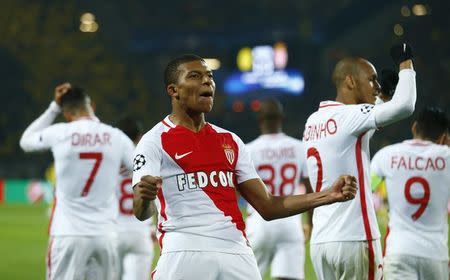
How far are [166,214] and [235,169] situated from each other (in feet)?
1.73

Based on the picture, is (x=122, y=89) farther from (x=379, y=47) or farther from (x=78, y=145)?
(x=78, y=145)

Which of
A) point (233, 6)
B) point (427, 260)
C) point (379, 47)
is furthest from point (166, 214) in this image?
point (233, 6)

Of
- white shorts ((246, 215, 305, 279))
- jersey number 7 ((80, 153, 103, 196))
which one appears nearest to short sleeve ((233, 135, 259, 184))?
jersey number 7 ((80, 153, 103, 196))

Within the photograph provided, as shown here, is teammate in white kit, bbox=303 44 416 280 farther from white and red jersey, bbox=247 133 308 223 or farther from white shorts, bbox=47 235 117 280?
white and red jersey, bbox=247 133 308 223

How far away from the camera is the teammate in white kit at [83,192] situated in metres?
8.53

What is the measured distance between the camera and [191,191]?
216 inches

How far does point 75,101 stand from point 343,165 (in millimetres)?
3119

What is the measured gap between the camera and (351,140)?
6.75 m

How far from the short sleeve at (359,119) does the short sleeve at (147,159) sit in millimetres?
1686

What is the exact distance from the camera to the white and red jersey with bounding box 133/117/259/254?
215 inches

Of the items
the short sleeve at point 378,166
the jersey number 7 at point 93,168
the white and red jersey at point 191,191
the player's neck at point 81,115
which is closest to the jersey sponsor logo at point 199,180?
the white and red jersey at point 191,191

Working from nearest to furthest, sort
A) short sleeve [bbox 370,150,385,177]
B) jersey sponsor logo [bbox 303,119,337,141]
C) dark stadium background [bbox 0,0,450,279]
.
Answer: jersey sponsor logo [bbox 303,119,337,141]
short sleeve [bbox 370,150,385,177]
dark stadium background [bbox 0,0,450,279]

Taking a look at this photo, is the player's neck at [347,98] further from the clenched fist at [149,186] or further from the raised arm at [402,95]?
the clenched fist at [149,186]

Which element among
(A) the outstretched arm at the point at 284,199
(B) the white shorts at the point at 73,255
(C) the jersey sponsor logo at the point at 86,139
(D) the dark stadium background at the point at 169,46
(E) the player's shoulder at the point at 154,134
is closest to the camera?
(A) the outstretched arm at the point at 284,199
